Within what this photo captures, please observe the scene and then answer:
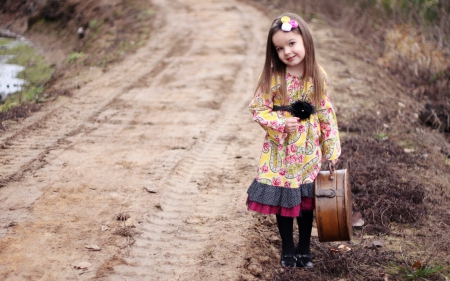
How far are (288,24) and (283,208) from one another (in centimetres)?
107

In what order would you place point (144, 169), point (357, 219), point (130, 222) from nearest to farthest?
point (130, 222) → point (357, 219) → point (144, 169)

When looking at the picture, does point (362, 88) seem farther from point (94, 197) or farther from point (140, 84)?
point (94, 197)

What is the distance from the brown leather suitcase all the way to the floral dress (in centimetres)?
8

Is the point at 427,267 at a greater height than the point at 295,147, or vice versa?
the point at 295,147

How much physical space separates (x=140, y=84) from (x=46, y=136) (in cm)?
232

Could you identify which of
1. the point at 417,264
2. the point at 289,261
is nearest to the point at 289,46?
the point at 289,261

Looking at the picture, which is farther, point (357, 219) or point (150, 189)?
point (150, 189)

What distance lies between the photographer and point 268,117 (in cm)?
345

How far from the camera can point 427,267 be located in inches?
150

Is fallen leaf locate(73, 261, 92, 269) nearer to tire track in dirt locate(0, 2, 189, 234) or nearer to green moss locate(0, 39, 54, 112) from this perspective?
tire track in dirt locate(0, 2, 189, 234)

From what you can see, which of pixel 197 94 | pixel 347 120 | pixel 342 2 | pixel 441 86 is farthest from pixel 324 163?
pixel 342 2

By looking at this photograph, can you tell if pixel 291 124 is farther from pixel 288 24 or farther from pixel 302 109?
pixel 288 24

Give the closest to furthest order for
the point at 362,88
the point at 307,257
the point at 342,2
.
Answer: the point at 307,257 < the point at 362,88 < the point at 342,2

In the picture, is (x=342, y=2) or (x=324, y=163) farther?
(x=342, y=2)
